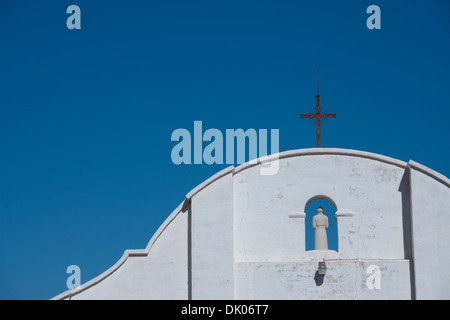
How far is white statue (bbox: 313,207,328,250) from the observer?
77.4 feet

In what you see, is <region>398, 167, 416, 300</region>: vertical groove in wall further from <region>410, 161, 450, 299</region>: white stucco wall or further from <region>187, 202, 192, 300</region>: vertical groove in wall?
<region>187, 202, 192, 300</region>: vertical groove in wall

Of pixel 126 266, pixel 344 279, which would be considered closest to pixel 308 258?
pixel 344 279

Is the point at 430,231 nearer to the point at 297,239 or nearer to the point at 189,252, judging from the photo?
the point at 297,239

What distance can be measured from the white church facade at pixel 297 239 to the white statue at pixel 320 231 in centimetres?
9

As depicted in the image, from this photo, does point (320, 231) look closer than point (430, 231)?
No

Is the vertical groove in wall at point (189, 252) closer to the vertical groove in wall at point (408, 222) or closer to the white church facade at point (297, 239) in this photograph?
the white church facade at point (297, 239)

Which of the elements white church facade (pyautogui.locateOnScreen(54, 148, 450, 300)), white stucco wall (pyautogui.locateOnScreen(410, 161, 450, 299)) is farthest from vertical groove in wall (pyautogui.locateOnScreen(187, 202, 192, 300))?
white stucco wall (pyautogui.locateOnScreen(410, 161, 450, 299))

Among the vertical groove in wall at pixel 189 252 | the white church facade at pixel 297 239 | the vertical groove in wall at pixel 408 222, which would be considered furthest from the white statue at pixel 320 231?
the vertical groove in wall at pixel 189 252

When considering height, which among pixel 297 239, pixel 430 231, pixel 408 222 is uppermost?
pixel 408 222

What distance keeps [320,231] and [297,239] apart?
636mm

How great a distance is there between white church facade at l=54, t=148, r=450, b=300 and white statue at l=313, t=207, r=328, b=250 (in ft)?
0.31

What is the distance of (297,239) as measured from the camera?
23.3m

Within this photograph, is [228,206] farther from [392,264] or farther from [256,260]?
[392,264]

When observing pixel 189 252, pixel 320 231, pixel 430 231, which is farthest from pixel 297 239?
pixel 430 231
